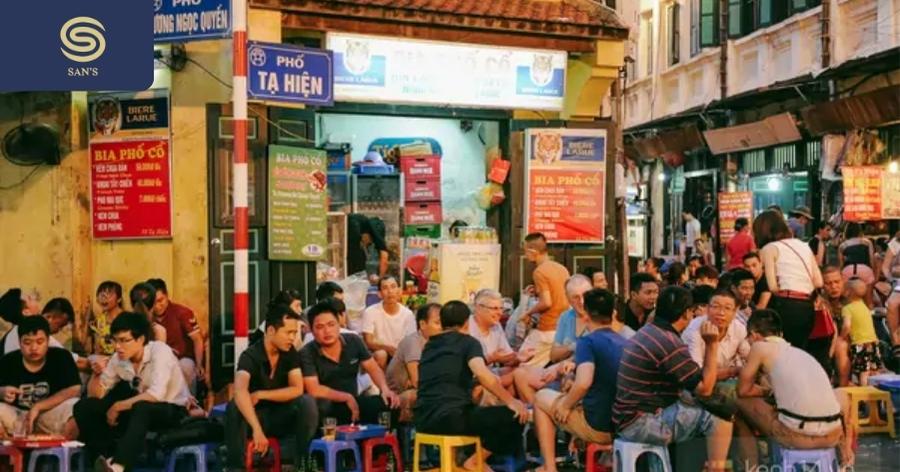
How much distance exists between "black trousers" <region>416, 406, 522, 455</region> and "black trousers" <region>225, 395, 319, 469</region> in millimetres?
885

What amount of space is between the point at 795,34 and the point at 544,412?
15.5 m

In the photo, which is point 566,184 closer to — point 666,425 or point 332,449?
point 332,449

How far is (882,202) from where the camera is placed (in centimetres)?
1980

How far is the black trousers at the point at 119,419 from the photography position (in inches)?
408

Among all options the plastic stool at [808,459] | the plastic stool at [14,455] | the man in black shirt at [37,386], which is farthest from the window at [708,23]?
the plastic stool at [14,455]

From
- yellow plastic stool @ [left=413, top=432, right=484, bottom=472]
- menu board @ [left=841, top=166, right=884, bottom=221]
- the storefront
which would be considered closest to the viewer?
yellow plastic stool @ [left=413, top=432, right=484, bottom=472]

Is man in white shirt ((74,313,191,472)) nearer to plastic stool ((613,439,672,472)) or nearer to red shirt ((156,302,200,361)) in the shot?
red shirt ((156,302,200,361))

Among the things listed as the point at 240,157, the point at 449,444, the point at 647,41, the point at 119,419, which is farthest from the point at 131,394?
the point at 647,41

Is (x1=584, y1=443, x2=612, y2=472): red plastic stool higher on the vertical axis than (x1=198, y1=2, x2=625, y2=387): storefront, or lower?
lower

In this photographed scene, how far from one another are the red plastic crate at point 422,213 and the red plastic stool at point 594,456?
7423 millimetres

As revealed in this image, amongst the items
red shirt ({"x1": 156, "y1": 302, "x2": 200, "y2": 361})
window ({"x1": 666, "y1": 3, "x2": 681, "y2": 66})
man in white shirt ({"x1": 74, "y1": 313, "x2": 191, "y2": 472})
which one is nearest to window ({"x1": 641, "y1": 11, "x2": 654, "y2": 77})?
window ({"x1": 666, "y1": 3, "x2": 681, "y2": 66})

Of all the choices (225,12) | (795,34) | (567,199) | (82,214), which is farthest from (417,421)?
(795,34)

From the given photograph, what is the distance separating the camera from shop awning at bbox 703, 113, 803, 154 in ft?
77.9

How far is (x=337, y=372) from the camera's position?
11250 millimetres
